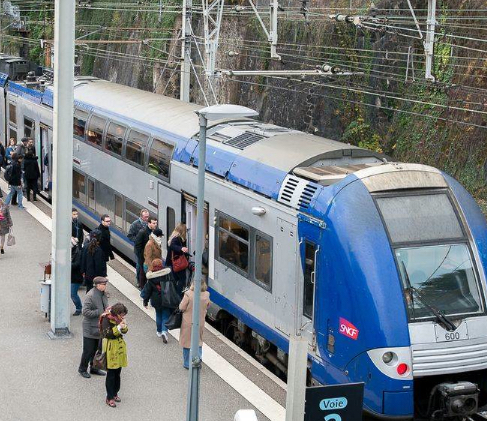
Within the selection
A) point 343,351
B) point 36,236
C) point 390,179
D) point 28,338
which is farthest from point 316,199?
point 36,236

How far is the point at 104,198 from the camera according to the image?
2247 centimetres

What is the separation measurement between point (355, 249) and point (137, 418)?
3.37m

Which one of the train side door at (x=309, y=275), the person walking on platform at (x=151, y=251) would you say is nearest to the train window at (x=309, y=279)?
the train side door at (x=309, y=275)

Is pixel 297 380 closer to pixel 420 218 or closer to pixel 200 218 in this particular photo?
pixel 200 218

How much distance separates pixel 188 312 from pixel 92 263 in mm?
3373

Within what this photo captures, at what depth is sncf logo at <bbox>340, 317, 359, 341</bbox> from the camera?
12.1 m

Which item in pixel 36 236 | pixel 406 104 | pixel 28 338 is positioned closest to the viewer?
pixel 28 338

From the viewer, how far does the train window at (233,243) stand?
14.9 meters

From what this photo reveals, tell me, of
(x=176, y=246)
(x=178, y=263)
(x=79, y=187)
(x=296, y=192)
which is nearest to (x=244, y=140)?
(x=176, y=246)

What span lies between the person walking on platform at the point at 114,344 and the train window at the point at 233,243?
2.42 meters

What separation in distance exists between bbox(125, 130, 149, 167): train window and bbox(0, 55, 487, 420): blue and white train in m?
3.50

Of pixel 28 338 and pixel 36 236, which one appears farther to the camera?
pixel 36 236

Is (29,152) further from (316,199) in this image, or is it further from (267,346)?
(316,199)

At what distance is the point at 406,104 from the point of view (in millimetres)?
27969
